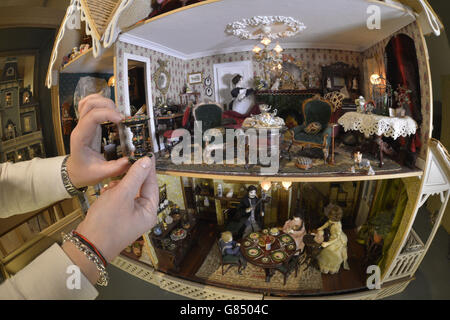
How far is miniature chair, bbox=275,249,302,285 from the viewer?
190cm

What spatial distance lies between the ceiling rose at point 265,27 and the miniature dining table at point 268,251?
7.00 feet

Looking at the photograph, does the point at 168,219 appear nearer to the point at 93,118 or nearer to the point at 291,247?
the point at 291,247

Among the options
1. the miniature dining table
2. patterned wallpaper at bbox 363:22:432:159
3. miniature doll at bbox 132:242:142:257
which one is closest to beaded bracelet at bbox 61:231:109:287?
the miniature dining table

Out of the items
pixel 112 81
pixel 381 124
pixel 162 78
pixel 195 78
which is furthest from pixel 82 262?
pixel 381 124

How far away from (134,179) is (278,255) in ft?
6.39

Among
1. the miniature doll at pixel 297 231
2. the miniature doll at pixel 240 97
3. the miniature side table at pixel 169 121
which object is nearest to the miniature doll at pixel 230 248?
the miniature doll at pixel 297 231

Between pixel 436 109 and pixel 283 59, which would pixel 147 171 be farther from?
pixel 436 109

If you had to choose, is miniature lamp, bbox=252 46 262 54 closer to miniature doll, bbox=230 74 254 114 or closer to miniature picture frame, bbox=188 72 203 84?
miniature doll, bbox=230 74 254 114


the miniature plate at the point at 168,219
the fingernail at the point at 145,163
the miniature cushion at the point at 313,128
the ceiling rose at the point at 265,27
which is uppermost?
the ceiling rose at the point at 265,27

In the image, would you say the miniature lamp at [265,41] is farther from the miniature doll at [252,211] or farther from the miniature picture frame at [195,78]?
the miniature doll at [252,211]

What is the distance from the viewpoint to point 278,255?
6.67 feet

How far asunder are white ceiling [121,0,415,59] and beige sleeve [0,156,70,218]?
111 centimetres

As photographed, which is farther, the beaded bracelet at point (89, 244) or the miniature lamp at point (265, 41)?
the miniature lamp at point (265, 41)

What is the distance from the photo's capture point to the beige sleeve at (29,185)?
0.78m
